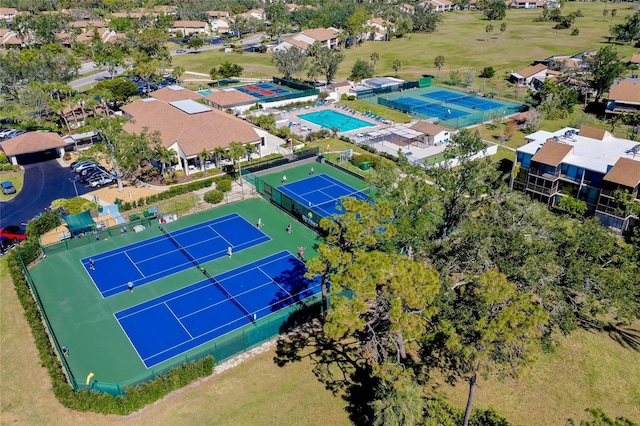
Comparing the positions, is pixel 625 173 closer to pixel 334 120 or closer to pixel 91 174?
pixel 334 120

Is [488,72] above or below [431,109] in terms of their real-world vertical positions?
above

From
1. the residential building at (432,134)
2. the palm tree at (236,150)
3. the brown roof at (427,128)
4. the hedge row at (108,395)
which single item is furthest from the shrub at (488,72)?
the hedge row at (108,395)

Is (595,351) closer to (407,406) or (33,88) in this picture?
(407,406)

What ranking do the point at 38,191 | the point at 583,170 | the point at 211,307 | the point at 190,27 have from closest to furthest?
the point at 211,307 → the point at 583,170 → the point at 38,191 → the point at 190,27

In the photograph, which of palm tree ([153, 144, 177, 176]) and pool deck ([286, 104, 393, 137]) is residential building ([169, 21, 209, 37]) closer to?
pool deck ([286, 104, 393, 137])

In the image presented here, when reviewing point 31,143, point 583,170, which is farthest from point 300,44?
point 583,170

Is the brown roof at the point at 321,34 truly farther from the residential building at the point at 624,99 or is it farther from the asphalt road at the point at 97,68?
the residential building at the point at 624,99
